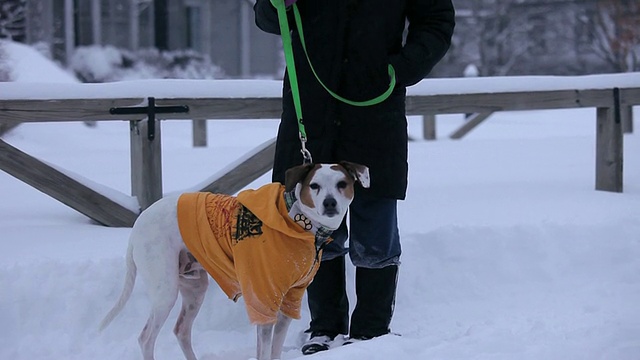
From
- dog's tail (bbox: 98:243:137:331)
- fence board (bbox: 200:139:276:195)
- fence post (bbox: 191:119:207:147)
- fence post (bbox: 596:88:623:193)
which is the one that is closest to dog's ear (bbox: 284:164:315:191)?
dog's tail (bbox: 98:243:137:331)

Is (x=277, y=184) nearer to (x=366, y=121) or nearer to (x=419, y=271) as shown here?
(x=366, y=121)

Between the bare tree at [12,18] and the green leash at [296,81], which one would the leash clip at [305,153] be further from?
the bare tree at [12,18]

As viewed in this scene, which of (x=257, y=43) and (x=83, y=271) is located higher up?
(x=257, y=43)

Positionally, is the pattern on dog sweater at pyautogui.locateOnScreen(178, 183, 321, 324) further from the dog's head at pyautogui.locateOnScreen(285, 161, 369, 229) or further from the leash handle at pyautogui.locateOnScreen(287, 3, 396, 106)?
the leash handle at pyautogui.locateOnScreen(287, 3, 396, 106)

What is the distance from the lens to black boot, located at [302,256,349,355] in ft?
14.1

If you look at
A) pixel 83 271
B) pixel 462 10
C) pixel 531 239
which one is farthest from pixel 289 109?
pixel 462 10

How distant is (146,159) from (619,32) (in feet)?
76.4

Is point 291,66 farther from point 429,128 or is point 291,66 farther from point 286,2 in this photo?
point 429,128

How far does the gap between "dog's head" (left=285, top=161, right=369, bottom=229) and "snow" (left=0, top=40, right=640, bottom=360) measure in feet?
1.95

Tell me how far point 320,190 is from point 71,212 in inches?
120

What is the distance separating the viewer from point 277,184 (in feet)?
12.5

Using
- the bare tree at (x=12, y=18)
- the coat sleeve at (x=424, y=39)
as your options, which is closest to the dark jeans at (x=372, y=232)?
the coat sleeve at (x=424, y=39)

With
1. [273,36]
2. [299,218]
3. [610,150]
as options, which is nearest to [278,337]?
[299,218]

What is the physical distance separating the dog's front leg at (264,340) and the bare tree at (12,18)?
12.2 m
